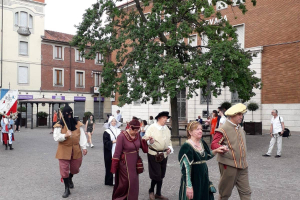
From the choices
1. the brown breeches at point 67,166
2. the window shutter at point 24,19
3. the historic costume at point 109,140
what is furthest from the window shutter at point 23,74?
the brown breeches at point 67,166

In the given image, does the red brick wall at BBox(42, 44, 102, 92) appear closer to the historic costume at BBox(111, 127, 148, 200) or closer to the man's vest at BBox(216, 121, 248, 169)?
the historic costume at BBox(111, 127, 148, 200)

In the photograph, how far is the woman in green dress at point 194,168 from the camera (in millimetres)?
4352

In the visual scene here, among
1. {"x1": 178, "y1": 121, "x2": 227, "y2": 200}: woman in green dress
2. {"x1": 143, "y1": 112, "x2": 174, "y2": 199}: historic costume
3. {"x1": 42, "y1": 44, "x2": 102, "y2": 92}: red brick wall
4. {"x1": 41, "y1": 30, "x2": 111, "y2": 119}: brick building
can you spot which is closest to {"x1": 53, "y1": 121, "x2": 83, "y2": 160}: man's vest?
{"x1": 143, "y1": 112, "x2": 174, "y2": 199}: historic costume

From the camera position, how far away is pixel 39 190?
7152 mm

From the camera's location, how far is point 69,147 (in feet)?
22.0

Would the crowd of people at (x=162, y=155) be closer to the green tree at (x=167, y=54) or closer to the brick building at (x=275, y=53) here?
the green tree at (x=167, y=54)

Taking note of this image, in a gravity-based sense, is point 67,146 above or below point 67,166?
above

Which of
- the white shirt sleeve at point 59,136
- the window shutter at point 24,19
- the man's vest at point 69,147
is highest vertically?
the window shutter at point 24,19

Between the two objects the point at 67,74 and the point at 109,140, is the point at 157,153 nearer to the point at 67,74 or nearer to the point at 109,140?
the point at 109,140

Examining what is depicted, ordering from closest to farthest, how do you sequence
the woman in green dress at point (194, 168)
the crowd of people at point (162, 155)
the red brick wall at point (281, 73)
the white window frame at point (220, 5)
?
the woman in green dress at point (194, 168), the crowd of people at point (162, 155), the white window frame at point (220, 5), the red brick wall at point (281, 73)

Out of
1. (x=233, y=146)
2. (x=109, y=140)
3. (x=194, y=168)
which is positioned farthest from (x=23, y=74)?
(x=194, y=168)

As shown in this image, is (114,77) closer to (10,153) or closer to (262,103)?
(10,153)

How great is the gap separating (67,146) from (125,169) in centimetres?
175

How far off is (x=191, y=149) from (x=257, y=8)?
22.6 metres
